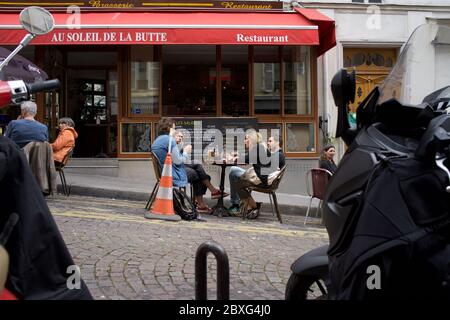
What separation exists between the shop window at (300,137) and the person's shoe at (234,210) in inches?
156

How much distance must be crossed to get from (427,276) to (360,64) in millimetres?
11899

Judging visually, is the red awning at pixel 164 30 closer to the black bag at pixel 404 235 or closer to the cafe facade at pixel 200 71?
the cafe facade at pixel 200 71

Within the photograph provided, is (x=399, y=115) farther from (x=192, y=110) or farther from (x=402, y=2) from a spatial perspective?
(x=402, y=2)

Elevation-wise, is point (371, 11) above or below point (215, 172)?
above

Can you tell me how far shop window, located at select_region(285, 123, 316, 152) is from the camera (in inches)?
473

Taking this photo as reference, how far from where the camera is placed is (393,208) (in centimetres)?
195

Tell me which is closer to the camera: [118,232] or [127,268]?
[127,268]

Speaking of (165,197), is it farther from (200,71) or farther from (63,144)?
(200,71)

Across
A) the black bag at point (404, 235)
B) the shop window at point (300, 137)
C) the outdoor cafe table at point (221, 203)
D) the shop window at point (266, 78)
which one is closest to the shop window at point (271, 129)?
the shop window at point (300, 137)

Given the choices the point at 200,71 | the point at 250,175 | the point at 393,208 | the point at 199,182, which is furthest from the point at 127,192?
the point at 393,208

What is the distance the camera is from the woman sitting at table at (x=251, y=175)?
7.98 m

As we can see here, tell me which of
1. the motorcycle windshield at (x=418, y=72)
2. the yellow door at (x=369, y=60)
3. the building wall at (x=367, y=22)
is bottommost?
the motorcycle windshield at (x=418, y=72)

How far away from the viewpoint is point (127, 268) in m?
4.62
